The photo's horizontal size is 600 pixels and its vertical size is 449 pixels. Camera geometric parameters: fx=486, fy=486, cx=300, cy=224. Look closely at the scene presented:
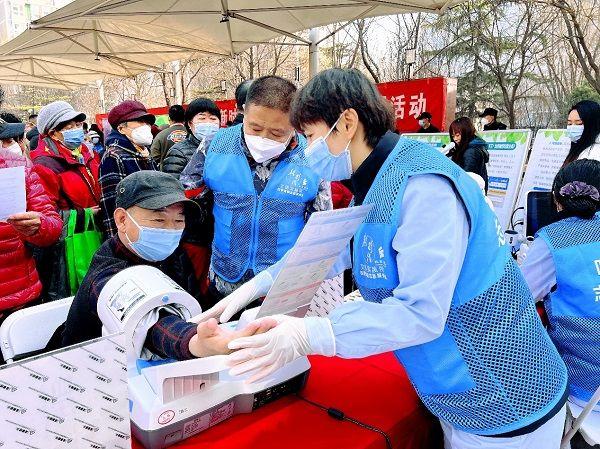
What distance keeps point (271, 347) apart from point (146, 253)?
0.75 meters

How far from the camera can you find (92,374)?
0.85 metres

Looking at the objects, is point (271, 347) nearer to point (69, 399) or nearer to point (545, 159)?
point (69, 399)

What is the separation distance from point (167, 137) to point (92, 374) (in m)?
4.15

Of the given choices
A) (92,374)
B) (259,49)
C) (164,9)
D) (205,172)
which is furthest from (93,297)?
(259,49)

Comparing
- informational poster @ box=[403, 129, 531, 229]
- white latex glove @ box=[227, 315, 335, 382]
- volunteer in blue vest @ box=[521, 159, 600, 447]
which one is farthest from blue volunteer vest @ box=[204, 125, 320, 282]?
informational poster @ box=[403, 129, 531, 229]

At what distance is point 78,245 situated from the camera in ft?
8.07

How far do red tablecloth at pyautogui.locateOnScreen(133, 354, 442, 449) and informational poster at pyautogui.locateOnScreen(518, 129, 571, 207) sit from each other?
3791 millimetres

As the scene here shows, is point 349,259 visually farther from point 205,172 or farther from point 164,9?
point 164,9

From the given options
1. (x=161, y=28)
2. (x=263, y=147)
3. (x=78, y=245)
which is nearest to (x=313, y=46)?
(x=161, y=28)

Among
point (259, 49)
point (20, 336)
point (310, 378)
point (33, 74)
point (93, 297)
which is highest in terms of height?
point (259, 49)

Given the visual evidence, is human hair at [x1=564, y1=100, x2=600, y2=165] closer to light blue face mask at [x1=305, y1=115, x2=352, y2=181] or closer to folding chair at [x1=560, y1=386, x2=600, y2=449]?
folding chair at [x1=560, y1=386, x2=600, y2=449]

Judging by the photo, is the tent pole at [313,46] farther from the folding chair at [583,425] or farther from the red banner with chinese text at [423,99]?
the folding chair at [583,425]

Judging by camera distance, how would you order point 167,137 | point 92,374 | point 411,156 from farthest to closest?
point 167,137, point 411,156, point 92,374

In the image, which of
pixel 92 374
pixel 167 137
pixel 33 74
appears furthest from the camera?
pixel 33 74
